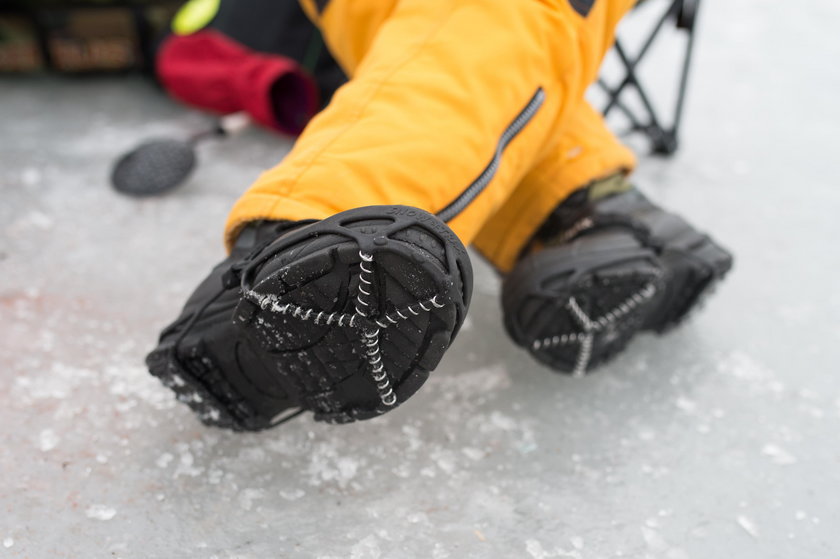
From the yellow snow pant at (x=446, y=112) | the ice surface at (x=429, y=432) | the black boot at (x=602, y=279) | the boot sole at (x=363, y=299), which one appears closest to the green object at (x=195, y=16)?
the ice surface at (x=429, y=432)

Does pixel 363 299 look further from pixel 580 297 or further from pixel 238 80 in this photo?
pixel 238 80

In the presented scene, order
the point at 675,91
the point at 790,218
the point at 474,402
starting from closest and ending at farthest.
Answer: the point at 474,402, the point at 790,218, the point at 675,91

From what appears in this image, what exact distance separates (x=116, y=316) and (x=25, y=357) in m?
0.14

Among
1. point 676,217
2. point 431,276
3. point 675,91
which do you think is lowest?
point 675,91

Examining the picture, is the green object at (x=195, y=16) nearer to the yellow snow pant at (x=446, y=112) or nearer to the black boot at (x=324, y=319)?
the yellow snow pant at (x=446, y=112)

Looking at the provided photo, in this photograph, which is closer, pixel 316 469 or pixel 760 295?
pixel 316 469

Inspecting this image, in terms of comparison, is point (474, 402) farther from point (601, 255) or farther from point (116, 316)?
point (116, 316)

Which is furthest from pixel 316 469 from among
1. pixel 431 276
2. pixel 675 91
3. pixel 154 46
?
pixel 675 91

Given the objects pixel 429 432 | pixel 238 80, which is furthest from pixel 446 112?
pixel 238 80

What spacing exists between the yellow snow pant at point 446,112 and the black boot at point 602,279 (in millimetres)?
124

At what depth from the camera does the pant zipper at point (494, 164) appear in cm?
88

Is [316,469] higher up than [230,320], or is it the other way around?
[230,320]

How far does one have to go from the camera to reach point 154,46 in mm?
1831

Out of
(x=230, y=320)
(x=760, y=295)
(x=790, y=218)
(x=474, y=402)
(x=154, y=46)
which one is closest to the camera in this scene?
(x=230, y=320)
